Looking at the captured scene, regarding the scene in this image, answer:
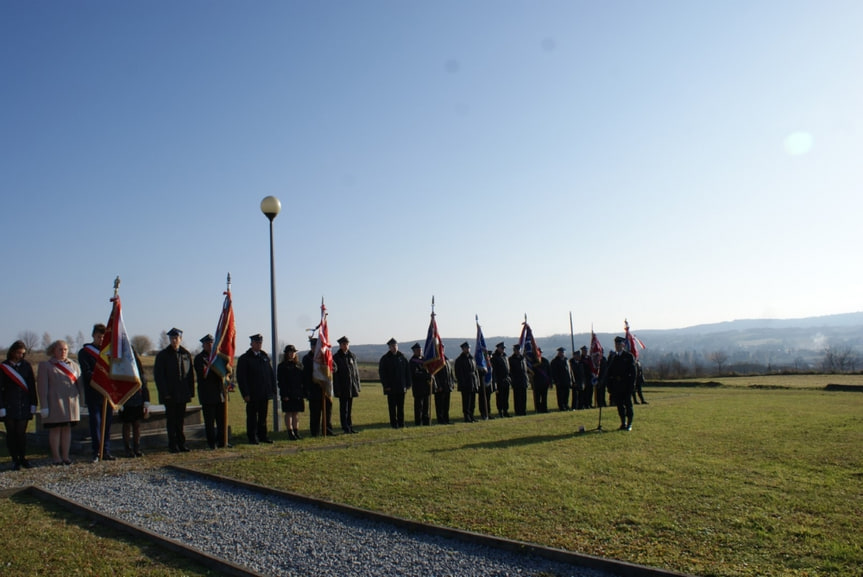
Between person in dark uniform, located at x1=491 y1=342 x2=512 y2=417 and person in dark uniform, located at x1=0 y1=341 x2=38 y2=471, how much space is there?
1224 cm

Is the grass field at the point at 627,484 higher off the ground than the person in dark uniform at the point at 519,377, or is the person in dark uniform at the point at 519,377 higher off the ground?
the person in dark uniform at the point at 519,377

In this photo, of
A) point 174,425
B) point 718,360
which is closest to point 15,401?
point 174,425

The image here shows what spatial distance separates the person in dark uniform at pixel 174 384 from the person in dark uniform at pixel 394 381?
16.8 ft

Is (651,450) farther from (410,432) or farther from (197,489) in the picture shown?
(197,489)

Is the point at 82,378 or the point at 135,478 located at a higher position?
the point at 82,378

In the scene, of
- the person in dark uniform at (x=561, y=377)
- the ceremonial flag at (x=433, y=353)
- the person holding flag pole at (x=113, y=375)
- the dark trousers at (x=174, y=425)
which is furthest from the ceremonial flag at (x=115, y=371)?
the person in dark uniform at (x=561, y=377)

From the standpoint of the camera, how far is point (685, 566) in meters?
4.93

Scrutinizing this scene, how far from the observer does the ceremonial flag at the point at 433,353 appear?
16984mm

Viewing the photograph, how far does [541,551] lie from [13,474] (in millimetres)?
8242

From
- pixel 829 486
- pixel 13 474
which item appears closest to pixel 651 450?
pixel 829 486

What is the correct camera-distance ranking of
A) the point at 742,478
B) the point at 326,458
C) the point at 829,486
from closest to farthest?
1. the point at 829,486
2. the point at 742,478
3. the point at 326,458

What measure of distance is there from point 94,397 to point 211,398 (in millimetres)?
2010

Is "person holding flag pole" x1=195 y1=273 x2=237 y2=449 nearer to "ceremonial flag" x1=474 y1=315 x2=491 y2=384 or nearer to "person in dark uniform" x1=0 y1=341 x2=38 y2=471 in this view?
"person in dark uniform" x1=0 y1=341 x2=38 y2=471

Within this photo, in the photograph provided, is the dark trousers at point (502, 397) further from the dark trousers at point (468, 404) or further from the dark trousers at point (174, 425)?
the dark trousers at point (174, 425)
